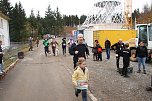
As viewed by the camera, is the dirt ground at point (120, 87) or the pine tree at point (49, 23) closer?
the dirt ground at point (120, 87)

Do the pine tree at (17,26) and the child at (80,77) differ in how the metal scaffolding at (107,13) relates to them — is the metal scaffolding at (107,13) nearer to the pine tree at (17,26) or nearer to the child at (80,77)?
the pine tree at (17,26)

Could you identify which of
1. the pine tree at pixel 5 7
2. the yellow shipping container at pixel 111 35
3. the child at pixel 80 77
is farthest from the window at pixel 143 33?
the pine tree at pixel 5 7

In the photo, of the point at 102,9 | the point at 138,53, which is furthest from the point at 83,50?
the point at 102,9

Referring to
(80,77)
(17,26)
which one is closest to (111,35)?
(80,77)

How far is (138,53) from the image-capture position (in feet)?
51.3

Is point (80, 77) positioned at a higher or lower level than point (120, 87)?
higher

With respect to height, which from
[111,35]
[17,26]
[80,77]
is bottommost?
[80,77]

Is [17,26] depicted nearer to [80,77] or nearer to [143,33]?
[143,33]

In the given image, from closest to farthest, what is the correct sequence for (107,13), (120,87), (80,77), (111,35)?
1. (80,77)
2. (120,87)
3. (111,35)
4. (107,13)

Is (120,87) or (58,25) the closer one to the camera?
(120,87)

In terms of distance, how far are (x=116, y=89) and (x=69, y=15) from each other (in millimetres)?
168164

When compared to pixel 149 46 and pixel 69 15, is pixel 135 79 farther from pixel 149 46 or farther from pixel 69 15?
pixel 69 15

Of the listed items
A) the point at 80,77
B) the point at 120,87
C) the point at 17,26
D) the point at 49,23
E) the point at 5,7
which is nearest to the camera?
the point at 80,77

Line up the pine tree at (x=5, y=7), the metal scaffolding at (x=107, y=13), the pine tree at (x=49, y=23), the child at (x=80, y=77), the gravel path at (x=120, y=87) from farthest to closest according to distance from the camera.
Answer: the pine tree at (x=49, y=23) < the metal scaffolding at (x=107, y=13) < the pine tree at (x=5, y=7) < the gravel path at (x=120, y=87) < the child at (x=80, y=77)
